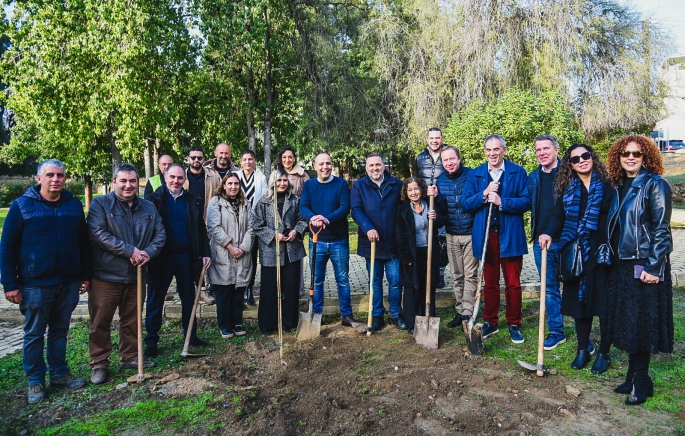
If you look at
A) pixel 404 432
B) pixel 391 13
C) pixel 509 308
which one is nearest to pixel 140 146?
pixel 391 13

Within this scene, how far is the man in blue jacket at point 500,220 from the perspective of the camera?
5277 millimetres

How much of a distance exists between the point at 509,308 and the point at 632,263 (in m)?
1.78

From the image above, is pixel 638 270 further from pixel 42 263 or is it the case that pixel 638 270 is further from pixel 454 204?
pixel 42 263

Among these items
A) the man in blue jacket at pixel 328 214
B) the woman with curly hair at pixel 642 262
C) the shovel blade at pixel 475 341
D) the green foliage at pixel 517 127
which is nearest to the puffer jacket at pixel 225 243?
the man in blue jacket at pixel 328 214

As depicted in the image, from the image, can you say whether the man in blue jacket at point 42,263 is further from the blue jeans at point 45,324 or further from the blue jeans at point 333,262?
the blue jeans at point 333,262

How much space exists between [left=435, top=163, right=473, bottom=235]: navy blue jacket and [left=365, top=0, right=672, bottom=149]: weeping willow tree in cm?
810

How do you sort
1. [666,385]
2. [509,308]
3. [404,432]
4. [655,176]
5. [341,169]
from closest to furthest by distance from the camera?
[404,432], [655,176], [666,385], [509,308], [341,169]

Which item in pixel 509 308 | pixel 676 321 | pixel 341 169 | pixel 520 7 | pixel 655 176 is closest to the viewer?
pixel 655 176

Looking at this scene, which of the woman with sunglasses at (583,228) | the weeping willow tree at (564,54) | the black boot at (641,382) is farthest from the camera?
the weeping willow tree at (564,54)

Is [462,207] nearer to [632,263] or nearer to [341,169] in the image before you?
[632,263]

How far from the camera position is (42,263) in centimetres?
429

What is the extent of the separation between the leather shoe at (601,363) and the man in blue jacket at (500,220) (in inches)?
35.3

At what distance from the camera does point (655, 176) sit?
12.6 feet

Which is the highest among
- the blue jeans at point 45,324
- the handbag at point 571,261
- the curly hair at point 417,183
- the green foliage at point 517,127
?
the green foliage at point 517,127
